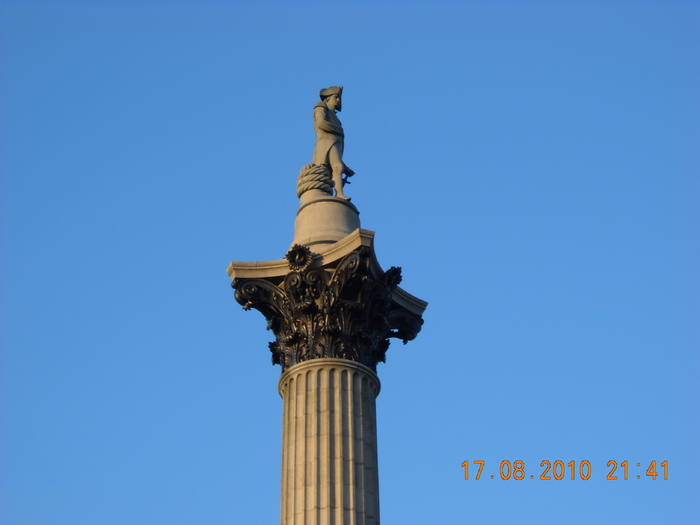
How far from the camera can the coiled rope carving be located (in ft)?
94.9

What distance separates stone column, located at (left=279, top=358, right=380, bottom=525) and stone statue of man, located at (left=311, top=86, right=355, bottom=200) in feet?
18.5

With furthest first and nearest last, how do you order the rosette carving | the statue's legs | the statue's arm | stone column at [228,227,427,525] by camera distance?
the statue's arm, the statue's legs, the rosette carving, stone column at [228,227,427,525]

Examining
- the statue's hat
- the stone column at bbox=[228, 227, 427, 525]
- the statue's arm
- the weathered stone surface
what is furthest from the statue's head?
the weathered stone surface

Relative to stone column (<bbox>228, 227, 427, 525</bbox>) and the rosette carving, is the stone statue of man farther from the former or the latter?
the rosette carving

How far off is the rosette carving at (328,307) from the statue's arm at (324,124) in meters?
5.33

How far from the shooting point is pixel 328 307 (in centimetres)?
2570

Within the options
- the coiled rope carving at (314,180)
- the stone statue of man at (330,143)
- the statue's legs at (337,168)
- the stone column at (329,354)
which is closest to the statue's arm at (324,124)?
the stone statue of man at (330,143)

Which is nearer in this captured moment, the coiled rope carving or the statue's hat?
the coiled rope carving

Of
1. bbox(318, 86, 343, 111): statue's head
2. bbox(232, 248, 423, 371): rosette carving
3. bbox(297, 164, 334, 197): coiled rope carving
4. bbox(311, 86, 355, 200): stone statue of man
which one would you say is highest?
bbox(318, 86, 343, 111): statue's head

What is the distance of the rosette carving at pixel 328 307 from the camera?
25594 millimetres

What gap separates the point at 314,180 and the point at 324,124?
6.27ft

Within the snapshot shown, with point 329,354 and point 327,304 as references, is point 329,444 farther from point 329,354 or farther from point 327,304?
point 327,304

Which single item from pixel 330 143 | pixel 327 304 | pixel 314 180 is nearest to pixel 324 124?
pixel 330 143

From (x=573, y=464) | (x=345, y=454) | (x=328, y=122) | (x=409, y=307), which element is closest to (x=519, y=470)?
(x=573, y=464)
